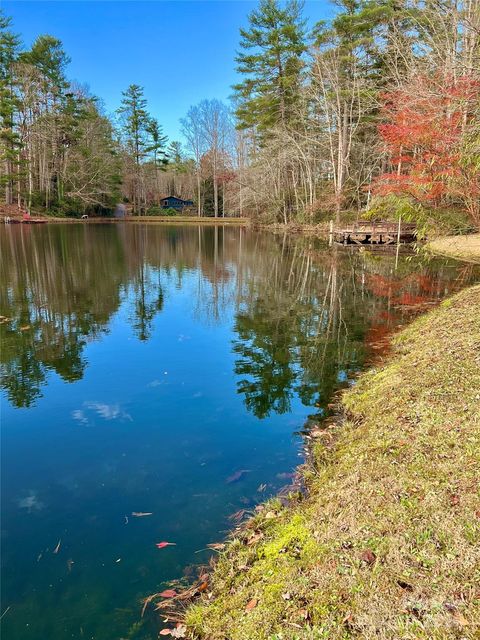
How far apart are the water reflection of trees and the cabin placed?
50608 millimetres

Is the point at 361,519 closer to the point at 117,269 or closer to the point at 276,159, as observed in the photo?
the point at 117,269

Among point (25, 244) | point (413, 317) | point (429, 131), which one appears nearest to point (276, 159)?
point (25, 244)

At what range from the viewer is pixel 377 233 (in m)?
26.4

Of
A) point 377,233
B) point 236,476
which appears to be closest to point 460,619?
point 236,476

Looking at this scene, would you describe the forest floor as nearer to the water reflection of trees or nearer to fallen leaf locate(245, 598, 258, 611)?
the water reflection of trees

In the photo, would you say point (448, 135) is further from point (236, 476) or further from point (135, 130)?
point (135, 130)

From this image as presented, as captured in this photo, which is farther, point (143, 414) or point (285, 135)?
point (285, 135)

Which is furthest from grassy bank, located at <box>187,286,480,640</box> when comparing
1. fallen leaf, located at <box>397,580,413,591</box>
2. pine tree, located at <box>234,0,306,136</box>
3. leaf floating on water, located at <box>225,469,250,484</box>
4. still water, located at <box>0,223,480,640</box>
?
pine tree, located at <box>234,0,306,136</box>

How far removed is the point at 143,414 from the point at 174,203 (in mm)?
70787

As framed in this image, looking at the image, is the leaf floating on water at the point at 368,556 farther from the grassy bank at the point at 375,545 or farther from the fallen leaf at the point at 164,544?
the fallen leaf at the point at 164,544

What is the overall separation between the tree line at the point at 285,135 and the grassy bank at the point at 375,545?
7.34 meters

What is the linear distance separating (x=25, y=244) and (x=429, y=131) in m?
Result: 22.2

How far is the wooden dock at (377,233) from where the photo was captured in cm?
2614

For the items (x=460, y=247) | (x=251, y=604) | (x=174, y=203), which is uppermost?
(x=174, y=203)
